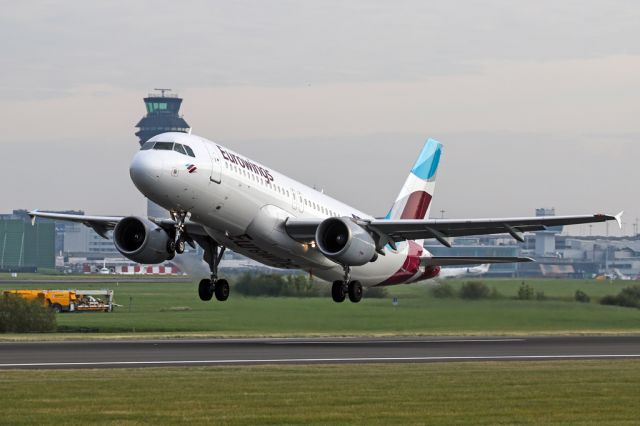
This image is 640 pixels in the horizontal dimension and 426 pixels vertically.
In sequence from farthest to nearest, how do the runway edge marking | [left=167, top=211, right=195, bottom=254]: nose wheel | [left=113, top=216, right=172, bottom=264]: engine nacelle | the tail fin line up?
the tail fin < [left=113, top=216, right=172, bottom=264]: engine nacelle < [left=167, top=211, right=195, bottom=254]: nose wheel < the runway edge marking

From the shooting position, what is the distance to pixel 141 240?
48500mm

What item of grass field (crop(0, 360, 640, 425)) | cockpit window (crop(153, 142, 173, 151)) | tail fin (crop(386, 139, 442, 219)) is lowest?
grass field (crop(0, 360, 640, 425))

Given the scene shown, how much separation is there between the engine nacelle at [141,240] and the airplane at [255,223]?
0.04m

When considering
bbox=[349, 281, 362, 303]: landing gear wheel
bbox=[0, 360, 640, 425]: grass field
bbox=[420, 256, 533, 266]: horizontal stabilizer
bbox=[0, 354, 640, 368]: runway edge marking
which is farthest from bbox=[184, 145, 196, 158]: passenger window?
bbox=[420, 256, 533, 266]: horizontal stabilizer

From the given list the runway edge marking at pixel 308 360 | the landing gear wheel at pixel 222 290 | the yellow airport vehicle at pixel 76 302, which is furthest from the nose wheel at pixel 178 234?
the yellow airport vehicle at pixel 76 302

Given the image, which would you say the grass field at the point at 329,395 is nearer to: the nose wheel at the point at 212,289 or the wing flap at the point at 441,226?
the wing flap at the point at 441,226

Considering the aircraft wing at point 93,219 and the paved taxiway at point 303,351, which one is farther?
the aircraft wing at point 93,219

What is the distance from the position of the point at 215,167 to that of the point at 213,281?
9817 millimetres

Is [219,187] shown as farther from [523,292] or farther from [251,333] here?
[523,292]

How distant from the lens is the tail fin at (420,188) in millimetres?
61812

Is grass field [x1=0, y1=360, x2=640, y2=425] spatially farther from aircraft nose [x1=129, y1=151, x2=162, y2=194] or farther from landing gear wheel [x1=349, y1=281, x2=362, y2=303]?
landing gear wheel [x1=349, y1=281, x2=362, y2=303]

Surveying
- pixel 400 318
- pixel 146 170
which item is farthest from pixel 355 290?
pixel 146 170

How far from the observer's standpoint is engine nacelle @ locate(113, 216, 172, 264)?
1889 inches

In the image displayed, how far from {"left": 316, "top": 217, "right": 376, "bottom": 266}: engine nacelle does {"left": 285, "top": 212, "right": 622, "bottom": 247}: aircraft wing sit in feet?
1.68
